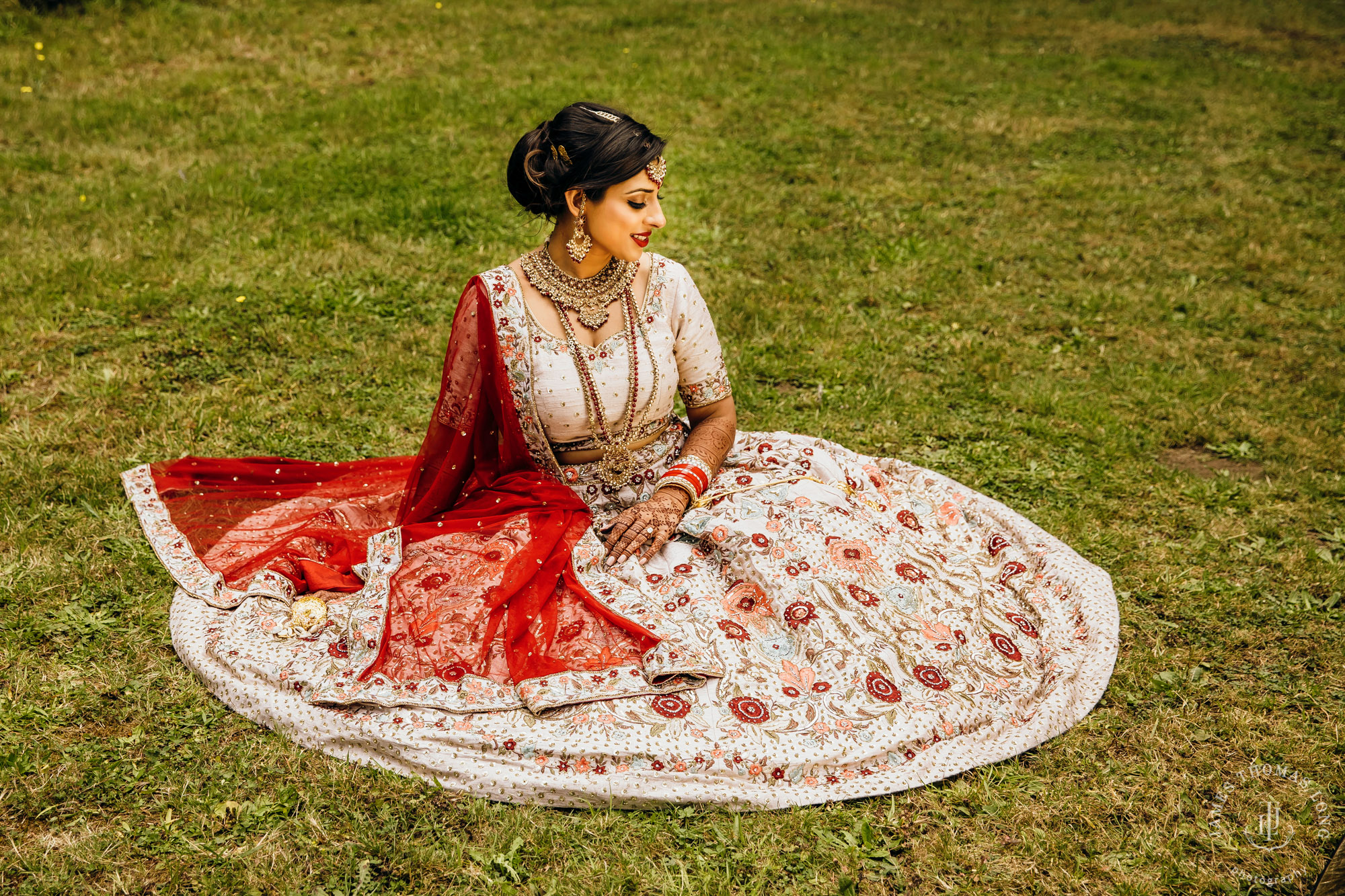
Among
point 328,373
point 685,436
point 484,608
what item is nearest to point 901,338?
point 685,436

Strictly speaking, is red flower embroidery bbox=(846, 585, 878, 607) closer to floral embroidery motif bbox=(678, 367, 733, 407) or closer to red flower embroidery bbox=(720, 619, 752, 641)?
red flower embroidery bbox=(720, 619, 752, 641)

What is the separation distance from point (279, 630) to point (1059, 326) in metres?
5.36

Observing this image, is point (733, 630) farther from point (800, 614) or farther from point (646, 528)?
point (646, 528)

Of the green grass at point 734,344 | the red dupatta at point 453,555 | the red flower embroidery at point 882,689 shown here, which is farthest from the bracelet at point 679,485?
the green grass at point 734,344

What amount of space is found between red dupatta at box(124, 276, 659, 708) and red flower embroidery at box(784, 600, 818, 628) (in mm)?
485

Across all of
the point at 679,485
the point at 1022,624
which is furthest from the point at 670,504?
the point at 1022,624

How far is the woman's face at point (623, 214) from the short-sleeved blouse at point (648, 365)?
0.25 metres

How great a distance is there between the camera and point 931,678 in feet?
10.8

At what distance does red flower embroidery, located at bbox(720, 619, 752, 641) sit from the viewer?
332 cm

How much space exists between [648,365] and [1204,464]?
3.45 metres

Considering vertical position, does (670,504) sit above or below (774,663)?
above

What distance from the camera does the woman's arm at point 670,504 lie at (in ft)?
11.5

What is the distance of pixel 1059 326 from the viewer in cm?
670

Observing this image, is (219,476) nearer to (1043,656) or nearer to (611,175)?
(611,175)
